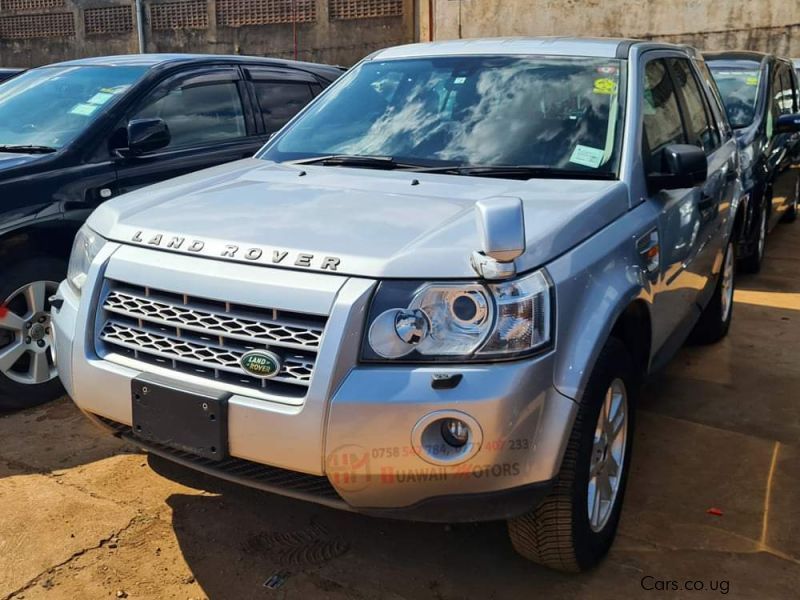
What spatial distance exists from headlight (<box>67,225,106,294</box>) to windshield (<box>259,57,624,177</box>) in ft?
3.27

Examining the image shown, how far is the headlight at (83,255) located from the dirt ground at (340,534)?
0.93 m

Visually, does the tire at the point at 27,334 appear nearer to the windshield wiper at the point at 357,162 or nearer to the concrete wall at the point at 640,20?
the windshield wiper at the point at 357,162

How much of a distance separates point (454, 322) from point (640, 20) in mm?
18198

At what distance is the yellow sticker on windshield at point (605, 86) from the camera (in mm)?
3436

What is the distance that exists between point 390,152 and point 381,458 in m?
1.60

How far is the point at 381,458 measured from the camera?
7.48 feet

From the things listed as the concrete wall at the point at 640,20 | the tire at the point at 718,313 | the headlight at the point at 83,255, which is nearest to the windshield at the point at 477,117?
the headlight at the point at 83,255

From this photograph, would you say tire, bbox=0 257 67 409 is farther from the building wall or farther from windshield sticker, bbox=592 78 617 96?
the building wall

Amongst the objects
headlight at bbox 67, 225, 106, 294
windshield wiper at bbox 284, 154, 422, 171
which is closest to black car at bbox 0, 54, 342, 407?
headlight at bbox 67, 225, 106, 294

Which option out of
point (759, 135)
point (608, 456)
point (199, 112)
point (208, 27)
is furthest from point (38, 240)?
point (208, 27)

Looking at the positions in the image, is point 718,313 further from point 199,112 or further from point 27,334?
point 27,334

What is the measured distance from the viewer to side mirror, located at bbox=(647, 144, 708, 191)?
3.17m

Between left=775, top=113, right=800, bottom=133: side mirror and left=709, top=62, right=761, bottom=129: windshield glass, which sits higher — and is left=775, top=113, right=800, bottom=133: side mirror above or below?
below

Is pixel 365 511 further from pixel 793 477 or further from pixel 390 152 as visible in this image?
pixel 793 477
